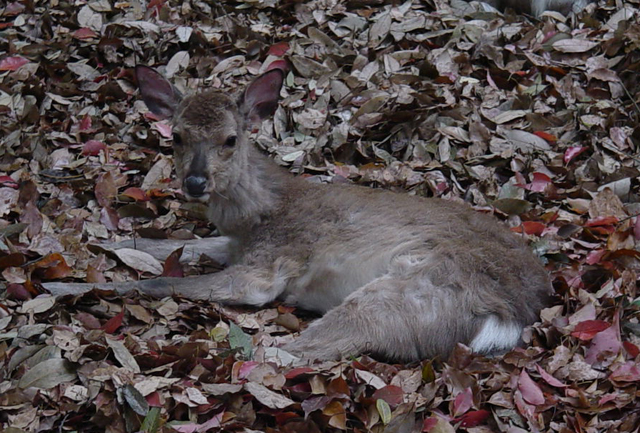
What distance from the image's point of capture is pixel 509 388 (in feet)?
14.0

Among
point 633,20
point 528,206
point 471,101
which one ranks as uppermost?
point 633,20

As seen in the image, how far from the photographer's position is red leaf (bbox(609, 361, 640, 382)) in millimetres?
4238

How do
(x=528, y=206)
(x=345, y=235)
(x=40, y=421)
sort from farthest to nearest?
(x=528, y=206)
(x=345, y=235)
(x=40, y=421)

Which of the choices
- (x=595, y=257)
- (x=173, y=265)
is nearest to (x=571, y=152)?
(x=595, y=257)

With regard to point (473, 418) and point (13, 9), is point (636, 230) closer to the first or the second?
point (473, 418)

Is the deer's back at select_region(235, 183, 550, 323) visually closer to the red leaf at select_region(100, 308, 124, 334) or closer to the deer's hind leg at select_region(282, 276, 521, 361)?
the deer's hind leg at select_region(282, 276, 521, 361)

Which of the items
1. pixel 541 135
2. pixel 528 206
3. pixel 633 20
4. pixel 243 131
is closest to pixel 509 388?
pixel 528 206

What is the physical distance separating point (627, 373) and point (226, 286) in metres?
2.16

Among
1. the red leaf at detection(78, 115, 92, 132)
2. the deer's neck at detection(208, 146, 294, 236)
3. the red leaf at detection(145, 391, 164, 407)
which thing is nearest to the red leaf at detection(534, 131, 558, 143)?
the deer's neck at detection(208, 146, 294, 236)

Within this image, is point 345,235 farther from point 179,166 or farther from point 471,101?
point 471,101

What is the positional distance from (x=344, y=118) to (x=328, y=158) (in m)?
0.37

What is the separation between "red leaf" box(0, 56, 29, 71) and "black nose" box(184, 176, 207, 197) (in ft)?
9.62

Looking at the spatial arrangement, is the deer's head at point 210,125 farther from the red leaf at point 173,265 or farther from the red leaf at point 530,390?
the red leaf at point 530,390

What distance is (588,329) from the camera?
451 centimetres
